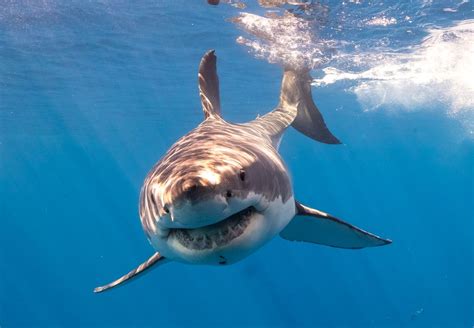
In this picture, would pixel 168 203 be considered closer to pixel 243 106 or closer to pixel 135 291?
pixel 243 106

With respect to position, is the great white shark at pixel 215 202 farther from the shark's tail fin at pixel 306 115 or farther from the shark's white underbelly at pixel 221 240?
the shark's tail fin at pixel 306 115

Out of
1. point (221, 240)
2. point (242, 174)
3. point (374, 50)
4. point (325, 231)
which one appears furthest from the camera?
point (374, 50)

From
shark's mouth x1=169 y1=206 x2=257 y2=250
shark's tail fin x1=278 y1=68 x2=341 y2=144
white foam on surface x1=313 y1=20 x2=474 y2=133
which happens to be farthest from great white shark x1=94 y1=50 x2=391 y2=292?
white foam on surface x1=313 y1=20 x2=474 y2=133

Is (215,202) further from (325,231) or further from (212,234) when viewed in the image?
(325,231)

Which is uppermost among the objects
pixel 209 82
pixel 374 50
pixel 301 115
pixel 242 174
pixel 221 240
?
pixel 242 174

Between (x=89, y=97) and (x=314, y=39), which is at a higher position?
(x=314, y=39)

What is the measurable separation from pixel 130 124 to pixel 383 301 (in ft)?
85.4

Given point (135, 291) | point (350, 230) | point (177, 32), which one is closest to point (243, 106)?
point (177, 32)

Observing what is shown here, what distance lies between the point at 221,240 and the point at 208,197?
0.44m

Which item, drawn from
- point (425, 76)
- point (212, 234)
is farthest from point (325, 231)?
point (425, 76)

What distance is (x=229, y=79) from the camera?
2378 centimetres

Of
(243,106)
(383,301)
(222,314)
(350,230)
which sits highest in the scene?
(350,230)

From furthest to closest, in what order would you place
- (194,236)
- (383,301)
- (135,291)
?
(135,291), (383,301), (194,236)

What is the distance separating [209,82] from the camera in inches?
259
